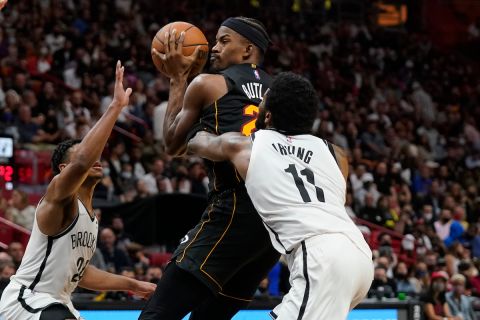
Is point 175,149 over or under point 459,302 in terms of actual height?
over

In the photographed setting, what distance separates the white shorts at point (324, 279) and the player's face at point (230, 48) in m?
1.32

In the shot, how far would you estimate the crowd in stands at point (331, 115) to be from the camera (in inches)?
552

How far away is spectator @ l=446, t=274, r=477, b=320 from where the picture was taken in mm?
11820

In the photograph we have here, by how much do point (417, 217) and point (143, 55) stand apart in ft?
18.8

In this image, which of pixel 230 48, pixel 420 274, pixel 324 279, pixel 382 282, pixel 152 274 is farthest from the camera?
pixel 420 274

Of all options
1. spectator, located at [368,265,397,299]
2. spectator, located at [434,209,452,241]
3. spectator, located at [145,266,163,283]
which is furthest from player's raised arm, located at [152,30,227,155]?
spectator, located at [434,209,452,241]

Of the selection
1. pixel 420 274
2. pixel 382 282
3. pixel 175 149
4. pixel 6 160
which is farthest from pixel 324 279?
pixel 420 274

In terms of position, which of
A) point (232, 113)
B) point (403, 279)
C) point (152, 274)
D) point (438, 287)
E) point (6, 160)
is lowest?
point (403, 279)

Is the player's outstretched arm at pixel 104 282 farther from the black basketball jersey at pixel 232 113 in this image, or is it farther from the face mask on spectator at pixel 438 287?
the face mask on spectator at pixel 438 287

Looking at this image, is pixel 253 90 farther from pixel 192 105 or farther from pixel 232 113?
pixel 192 105

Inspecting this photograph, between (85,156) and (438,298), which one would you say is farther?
(438,298)

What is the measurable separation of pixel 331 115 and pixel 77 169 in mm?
14796

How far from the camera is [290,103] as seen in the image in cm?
464

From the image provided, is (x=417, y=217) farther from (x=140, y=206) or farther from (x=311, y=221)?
(x=311, y=221)
